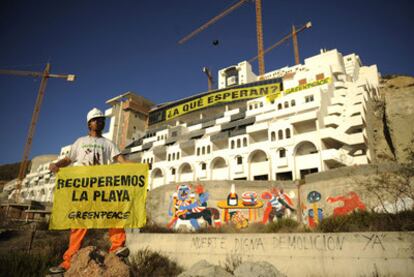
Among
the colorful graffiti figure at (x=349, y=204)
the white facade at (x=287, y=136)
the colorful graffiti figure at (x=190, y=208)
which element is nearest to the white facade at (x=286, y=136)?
the white facade at (x=287, y=136)

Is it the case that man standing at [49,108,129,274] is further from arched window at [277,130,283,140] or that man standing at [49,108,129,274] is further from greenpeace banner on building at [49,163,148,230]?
arched window at [277,130,283,140]

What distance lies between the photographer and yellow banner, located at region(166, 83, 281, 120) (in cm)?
5641

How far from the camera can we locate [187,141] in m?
47.3

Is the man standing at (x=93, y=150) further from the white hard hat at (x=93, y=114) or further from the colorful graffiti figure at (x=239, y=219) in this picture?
the colorful graffiti figure at (x=239, y=219)

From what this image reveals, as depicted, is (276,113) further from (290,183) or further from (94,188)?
(94,188)

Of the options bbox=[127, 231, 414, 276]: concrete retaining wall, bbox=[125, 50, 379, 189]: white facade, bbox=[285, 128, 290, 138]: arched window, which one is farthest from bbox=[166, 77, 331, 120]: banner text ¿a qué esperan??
bbox=[127, 231, 414, 276]: concrete retaining wall

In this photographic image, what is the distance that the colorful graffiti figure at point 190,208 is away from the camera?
96.3 feet

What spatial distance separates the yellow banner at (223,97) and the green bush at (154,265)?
4696 centimetres

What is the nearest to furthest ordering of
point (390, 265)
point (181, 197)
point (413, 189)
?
1. point (390, 265)
2. point (413, 189)
3. point (181, 197)

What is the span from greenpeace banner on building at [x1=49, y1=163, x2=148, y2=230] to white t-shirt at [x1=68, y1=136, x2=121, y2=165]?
262 millimetres

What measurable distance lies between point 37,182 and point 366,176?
8736 cm

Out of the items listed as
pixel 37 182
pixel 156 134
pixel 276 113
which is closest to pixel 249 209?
pixel 276 113

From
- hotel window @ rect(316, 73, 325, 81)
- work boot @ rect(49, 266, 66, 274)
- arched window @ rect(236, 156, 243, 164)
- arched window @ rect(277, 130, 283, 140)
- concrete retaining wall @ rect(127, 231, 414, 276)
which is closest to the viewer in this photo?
work boot @ rect(49, 266, 66, 274)

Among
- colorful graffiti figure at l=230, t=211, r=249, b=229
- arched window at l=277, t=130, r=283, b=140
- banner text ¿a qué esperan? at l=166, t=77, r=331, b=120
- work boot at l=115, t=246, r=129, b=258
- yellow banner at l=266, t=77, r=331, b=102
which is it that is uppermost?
banner text ¿a qué esperan? at l=166, t=77, r=331, b=120
